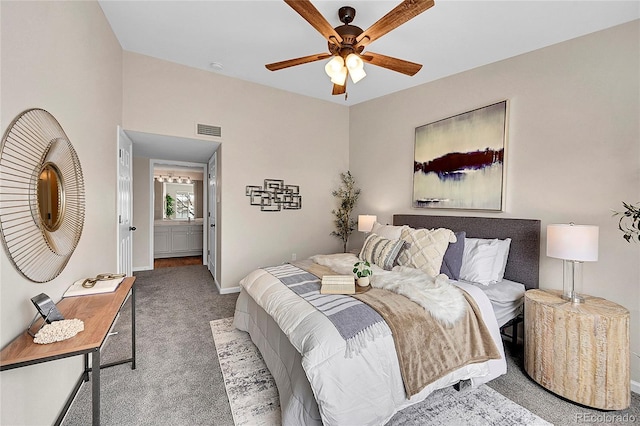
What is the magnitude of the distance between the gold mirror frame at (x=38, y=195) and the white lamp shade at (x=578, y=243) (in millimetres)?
3329

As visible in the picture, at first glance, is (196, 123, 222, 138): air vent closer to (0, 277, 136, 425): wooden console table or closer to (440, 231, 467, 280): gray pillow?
(0, 277, 136, 425): wooden console table

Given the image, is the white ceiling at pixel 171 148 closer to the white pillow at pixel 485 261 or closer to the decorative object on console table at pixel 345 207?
the decorative object on console table at pixel 345 207

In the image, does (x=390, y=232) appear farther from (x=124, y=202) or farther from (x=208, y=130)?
(x=124, y=202)

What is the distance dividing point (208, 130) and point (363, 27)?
2416 mm

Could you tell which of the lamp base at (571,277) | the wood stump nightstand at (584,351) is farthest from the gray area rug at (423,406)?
the lamp base at (571,277)

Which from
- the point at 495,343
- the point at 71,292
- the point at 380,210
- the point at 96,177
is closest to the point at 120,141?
the point at 96,177

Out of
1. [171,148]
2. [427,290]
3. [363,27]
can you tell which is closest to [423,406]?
[427,290]

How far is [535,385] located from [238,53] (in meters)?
4.32

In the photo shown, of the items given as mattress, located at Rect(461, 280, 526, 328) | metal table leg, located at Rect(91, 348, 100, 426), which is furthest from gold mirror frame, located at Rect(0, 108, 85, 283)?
mattress, located at Rect(461, 280, 526, 328)

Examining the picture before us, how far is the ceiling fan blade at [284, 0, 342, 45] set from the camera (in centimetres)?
170

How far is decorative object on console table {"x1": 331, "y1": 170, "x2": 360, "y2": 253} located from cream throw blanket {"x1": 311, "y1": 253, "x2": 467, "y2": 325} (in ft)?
7.72

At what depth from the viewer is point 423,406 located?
1.83m

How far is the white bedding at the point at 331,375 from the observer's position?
1.42 m

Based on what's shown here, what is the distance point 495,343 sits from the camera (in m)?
2.01
